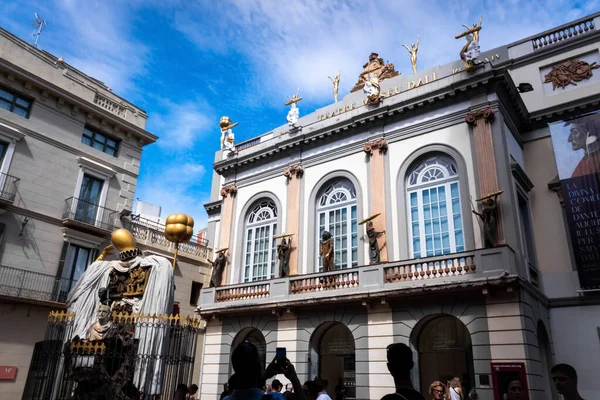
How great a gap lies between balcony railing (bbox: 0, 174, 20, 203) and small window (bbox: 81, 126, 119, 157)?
13.6 feet

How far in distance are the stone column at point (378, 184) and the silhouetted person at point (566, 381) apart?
1203 centimetres

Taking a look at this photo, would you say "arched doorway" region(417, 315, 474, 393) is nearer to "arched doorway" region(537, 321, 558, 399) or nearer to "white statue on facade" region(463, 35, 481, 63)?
"arched doorway" region(537, 321, 558, 399)

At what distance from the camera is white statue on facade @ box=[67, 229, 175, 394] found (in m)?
7.78

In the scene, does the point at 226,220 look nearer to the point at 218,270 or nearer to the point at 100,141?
the point at 218,270


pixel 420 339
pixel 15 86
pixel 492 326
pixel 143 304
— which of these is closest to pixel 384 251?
pixel 420 339

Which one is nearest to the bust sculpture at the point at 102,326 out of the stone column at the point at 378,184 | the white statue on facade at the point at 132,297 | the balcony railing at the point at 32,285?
the white statue on facade at the point at 132,297

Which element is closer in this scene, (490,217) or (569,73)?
(490,217)

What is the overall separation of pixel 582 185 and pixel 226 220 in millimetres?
15050

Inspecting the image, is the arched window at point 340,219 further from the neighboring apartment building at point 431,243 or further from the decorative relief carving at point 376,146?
the decorative relief carving at point 376,146

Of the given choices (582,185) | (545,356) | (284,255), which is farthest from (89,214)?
(582,185)

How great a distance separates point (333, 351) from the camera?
17.3 m

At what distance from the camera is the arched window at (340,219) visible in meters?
17.9

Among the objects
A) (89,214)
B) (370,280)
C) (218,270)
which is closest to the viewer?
(370,280)

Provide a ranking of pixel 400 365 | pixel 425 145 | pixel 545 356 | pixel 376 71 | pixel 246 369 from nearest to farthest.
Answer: pixel 246 369 → pixel 400 365 → pixel 545 356 → pixel 425 145 → pixel 376 71
